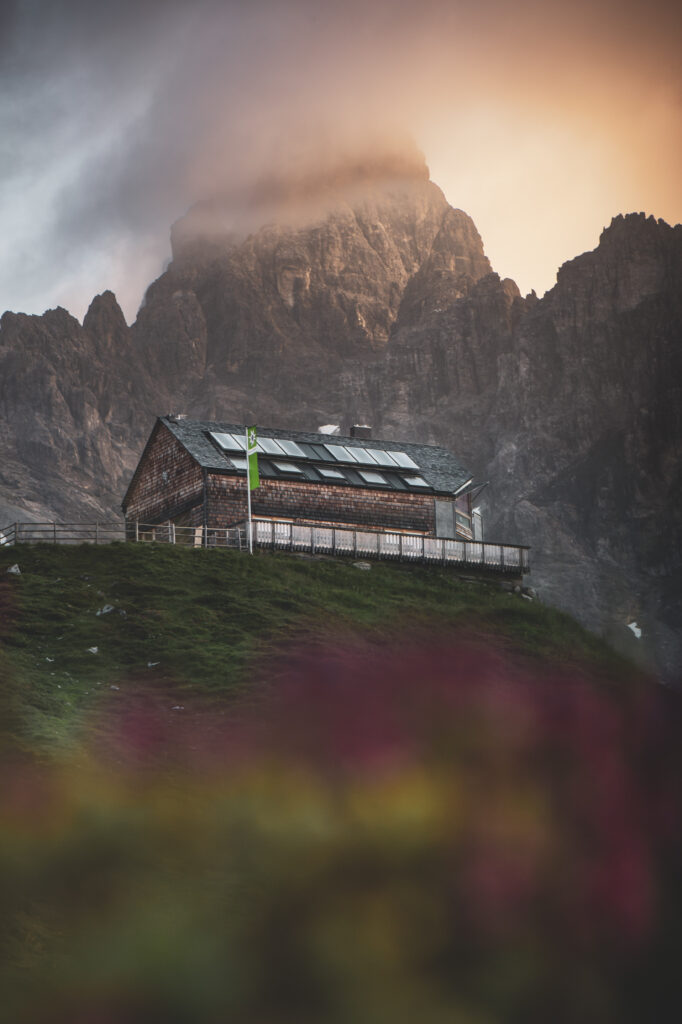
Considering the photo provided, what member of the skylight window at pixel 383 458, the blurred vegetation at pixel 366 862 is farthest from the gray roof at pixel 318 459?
the blurred vegetation at pixel 366 862

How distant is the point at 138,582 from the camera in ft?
164

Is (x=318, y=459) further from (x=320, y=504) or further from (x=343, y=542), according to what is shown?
(x=343, y=542)

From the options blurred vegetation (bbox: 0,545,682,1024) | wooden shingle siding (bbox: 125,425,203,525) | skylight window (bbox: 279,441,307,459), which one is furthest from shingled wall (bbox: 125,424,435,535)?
blurred vegetation (bbox: 0,545,682,1024)

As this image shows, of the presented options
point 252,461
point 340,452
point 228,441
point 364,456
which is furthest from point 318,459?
point 252,461

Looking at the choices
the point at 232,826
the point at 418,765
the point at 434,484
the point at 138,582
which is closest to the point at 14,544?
the point at 138,582

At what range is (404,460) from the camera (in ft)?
235

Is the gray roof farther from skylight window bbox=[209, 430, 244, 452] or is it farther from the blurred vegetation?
the blurred vegetation

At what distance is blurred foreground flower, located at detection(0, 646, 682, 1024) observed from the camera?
16.7 metres

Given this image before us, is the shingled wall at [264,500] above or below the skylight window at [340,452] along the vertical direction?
below

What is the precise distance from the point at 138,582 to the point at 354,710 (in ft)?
93.6

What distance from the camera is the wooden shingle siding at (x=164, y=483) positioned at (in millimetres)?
65188

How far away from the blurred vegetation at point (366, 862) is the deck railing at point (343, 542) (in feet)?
97.9

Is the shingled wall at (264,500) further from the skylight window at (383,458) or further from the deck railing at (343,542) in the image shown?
the skylight window at (383,458)

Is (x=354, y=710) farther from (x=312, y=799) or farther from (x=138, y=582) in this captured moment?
(x=138, y=582)
